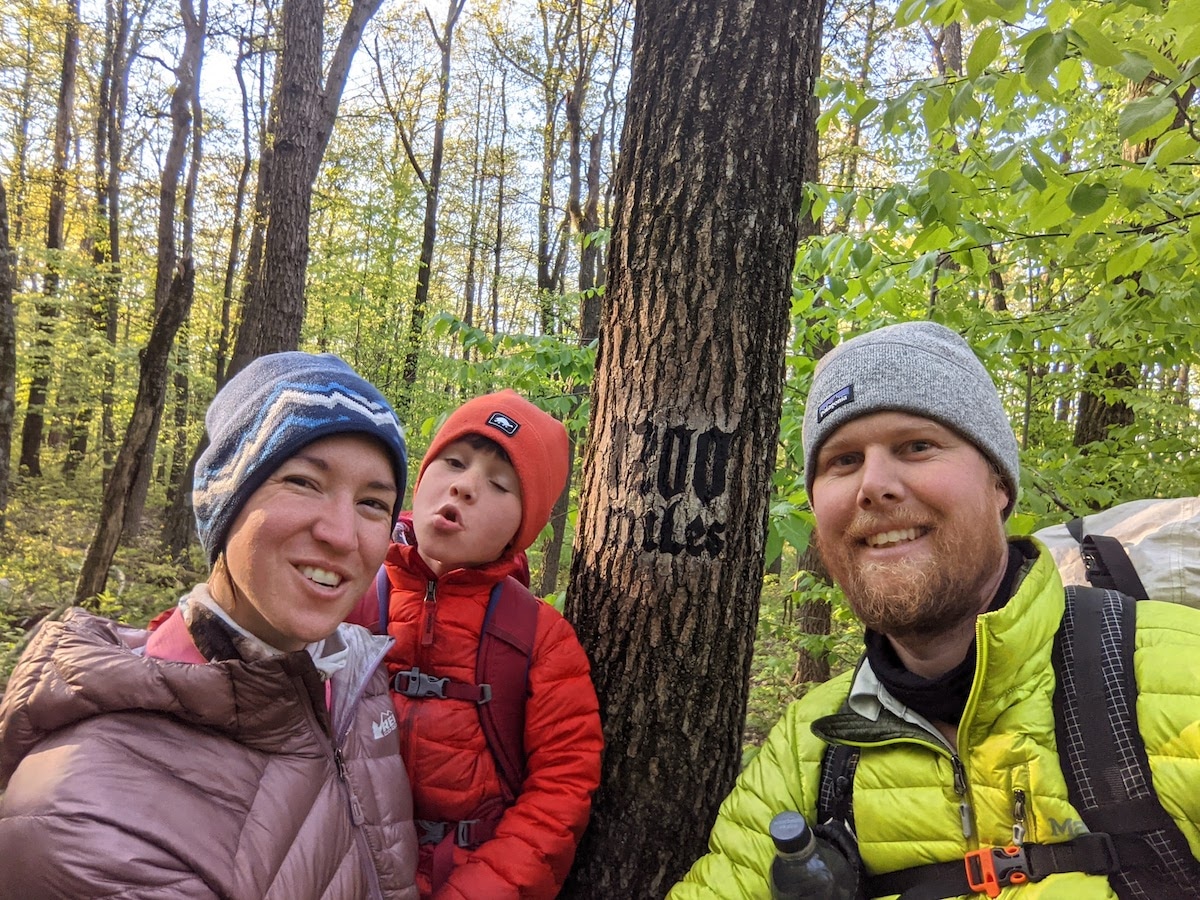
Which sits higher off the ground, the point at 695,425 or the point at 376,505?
the point at 695,425

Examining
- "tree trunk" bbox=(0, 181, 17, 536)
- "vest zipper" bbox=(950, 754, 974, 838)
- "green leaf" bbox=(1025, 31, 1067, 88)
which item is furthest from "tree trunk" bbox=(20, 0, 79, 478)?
"vest zipper" bbox=(950, 754, 974, 838)

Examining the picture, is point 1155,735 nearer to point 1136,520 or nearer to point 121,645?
point 1136,520

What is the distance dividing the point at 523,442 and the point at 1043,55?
173 centimetres

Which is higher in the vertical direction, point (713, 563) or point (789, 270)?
point (789, 270)

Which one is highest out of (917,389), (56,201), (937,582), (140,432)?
(56,201)

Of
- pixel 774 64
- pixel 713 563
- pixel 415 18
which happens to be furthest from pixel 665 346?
Result: pixel 415 18

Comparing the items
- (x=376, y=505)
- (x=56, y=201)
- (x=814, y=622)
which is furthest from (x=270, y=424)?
(x=56, y=201)

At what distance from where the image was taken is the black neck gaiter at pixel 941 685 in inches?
58.2

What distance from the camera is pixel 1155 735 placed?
48.0 inches

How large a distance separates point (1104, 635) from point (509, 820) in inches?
57.1

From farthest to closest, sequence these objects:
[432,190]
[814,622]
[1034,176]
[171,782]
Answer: [432,190] < [814,622] < [1034,176] < [171,782]

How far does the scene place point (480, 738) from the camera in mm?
1788

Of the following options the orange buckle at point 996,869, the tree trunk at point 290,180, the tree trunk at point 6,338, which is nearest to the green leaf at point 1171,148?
the orange buckle at point 996,869

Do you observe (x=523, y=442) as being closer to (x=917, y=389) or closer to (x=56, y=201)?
(x=917, y=389)
